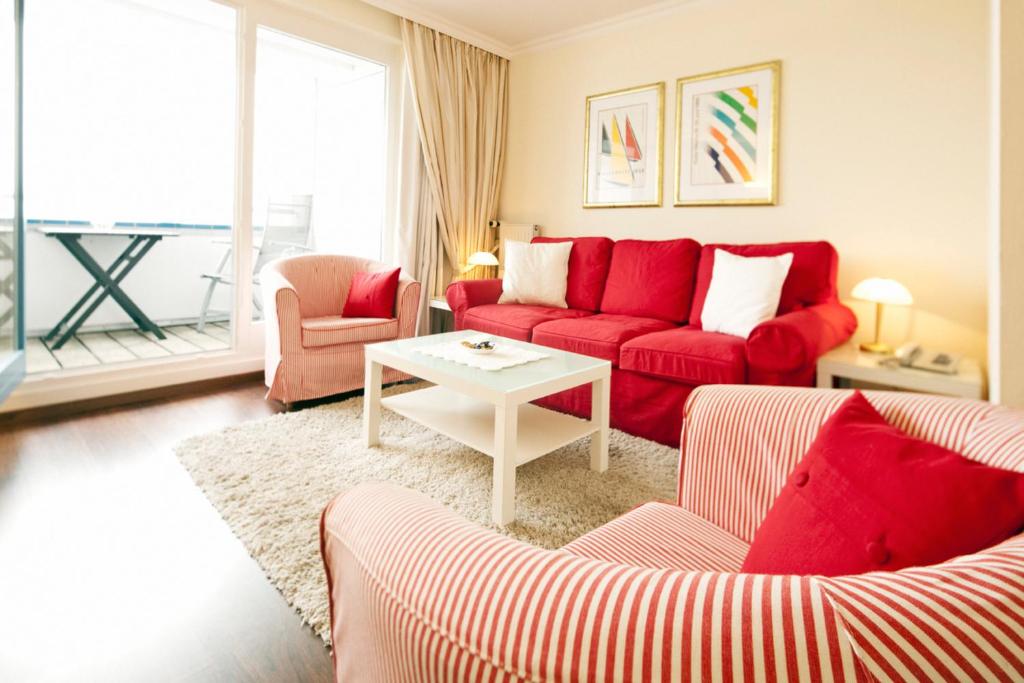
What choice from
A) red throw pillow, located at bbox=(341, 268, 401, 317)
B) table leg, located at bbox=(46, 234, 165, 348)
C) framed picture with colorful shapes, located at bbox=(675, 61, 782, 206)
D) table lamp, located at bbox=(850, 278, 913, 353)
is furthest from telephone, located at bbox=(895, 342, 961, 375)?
table leg, located at bbox=(46, 234, 165, 348)

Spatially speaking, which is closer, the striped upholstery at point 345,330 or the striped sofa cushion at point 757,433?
the striped sofa cushion at point 757,433

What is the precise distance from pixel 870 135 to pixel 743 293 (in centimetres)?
118

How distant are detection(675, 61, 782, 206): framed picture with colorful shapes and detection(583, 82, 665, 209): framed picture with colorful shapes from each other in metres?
0.19

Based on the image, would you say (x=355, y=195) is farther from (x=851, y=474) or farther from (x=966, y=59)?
(x=851, y=474)

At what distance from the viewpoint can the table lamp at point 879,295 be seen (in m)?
2.68

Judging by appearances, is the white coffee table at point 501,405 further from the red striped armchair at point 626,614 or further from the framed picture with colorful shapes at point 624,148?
the framed picture with colorful shapes at point 624,148

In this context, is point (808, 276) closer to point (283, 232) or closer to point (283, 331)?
point (283, 331)

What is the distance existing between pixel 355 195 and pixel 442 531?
173 inches

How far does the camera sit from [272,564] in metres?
1.64

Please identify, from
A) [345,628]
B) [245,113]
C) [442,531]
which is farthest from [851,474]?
[245,113]

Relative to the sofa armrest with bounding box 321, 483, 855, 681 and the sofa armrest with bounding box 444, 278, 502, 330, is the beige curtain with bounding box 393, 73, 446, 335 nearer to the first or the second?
the sofa armrest with bounding box 444, 278, 502, 330

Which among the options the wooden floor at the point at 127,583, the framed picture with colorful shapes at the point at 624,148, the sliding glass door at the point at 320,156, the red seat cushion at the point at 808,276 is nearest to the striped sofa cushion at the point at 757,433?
the wooden floor at the point at 127,583

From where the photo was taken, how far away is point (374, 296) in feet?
11.5

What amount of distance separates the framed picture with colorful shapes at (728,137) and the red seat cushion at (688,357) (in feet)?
3.96
